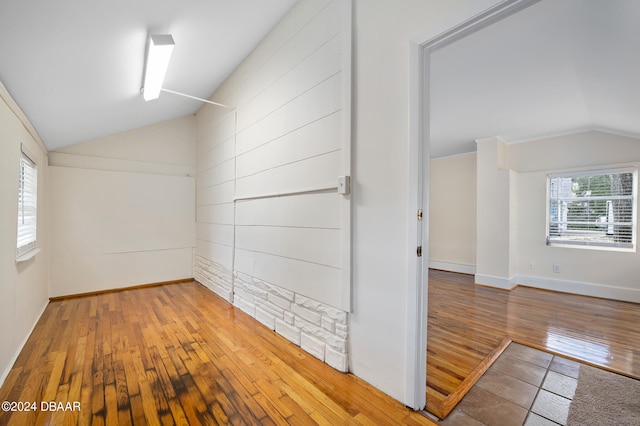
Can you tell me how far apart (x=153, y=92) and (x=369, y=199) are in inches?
108

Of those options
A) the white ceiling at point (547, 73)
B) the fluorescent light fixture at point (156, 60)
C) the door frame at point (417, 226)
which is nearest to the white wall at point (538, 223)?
the white ceiling at point (547, 73)

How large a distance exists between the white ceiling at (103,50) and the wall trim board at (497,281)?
4.98 meters

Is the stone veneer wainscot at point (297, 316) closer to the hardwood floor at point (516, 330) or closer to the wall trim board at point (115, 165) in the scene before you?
the hardwood floor at point (516, 330)

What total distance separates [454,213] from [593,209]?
2.12 metres

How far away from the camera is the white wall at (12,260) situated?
6.46ft

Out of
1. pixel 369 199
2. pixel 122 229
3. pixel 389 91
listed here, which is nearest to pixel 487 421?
pixel 369 199

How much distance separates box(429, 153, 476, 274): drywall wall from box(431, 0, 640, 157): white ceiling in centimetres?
149

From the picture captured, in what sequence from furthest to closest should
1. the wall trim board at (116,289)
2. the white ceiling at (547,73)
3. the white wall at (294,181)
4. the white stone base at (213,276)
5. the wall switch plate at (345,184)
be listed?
1. the wall trim board at (116,289)
2. the white stone base at (213,276)
3. the white wall at (294,181)
4. the wall switch plate at (345,184)
5. the white ceiling at (547,73)

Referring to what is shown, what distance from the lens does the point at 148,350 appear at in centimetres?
234

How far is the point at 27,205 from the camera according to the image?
290cm

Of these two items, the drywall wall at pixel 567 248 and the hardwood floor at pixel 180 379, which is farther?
the drywall wall at pixel 567 248

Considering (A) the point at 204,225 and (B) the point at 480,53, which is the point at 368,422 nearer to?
(B) the point at 480,53

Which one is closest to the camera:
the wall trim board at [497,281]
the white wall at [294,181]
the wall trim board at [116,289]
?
the white wall at [294,181]

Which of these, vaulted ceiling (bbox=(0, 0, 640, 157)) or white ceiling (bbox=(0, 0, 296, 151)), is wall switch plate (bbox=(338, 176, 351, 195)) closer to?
vaulted ceiling (bbox=(0, 0, 640, 157))
